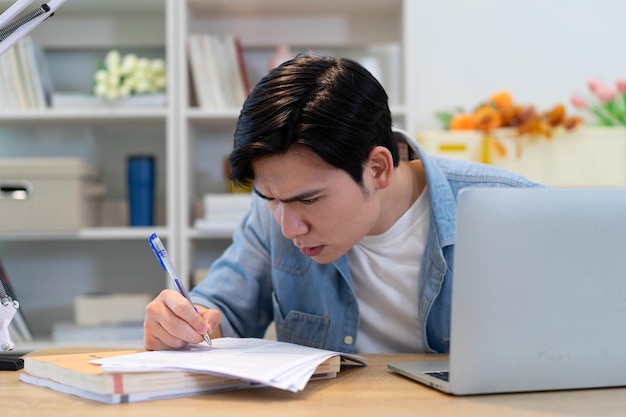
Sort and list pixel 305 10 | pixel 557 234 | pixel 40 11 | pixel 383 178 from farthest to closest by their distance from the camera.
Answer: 1. pixel 305 10
2. pixel 383 178
3. pixel 40 11
4. pixel 557 234

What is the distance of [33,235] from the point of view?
97.3 inches

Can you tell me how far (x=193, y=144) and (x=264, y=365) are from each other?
1870 millimetres

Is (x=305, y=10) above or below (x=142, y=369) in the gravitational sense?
above

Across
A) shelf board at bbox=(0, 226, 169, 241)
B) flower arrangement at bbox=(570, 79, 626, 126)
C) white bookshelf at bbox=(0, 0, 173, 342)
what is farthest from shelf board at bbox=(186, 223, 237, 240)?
flower arrangement at bbox=(570, 79, 626, 126)

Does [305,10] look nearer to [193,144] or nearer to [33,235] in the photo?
[193,144]

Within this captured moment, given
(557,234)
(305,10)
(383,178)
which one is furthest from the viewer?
(305,10)

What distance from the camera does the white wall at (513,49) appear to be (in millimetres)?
2750

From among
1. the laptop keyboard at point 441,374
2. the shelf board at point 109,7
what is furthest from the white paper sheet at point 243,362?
the shelf board at point 109,7

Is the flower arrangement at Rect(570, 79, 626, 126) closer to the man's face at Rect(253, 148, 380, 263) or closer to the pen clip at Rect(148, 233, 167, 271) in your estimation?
the man's face at Rect(253, 148, 380, 263)

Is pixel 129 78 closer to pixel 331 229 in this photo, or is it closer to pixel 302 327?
pixel 302 327

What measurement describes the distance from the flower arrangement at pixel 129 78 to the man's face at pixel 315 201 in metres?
1.38

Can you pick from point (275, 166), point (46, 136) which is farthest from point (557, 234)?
point (46, 136)

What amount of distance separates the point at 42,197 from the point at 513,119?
1.49 m

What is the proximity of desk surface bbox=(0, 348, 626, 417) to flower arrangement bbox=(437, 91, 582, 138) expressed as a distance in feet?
4.93
